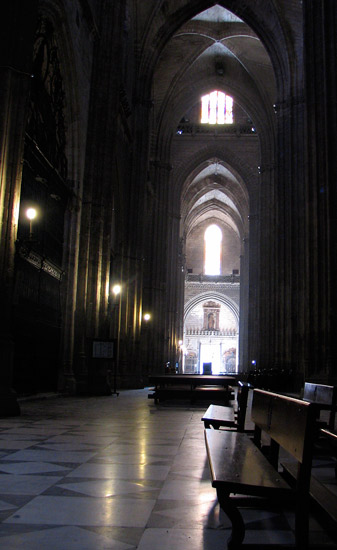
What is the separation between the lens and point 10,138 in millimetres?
7910

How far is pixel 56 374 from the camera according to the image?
13.5 meters

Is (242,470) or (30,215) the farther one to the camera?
(30,215)

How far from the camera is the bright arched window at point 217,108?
39969mm

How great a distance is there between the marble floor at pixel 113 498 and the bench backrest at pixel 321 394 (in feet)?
3.86

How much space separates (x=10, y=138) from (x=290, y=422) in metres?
6.59

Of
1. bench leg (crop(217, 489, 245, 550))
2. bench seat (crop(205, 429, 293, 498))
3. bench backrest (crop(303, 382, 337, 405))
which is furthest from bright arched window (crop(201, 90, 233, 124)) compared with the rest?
bench leg (crop(217, 489, 245, 550))

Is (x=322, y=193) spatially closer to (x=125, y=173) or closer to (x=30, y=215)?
(x=30, y=215)

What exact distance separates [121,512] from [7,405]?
17.2 ft

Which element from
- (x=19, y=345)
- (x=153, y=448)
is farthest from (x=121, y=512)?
(x=19, y=345)

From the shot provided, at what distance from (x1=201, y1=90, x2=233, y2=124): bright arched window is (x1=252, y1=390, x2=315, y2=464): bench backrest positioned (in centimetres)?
3858

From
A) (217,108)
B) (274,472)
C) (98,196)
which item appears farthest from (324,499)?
(217,108)

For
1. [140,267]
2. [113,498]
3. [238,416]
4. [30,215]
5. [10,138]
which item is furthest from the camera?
[140,267]

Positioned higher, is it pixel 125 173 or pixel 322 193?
pixel 125 173

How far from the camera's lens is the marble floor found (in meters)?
2.46
